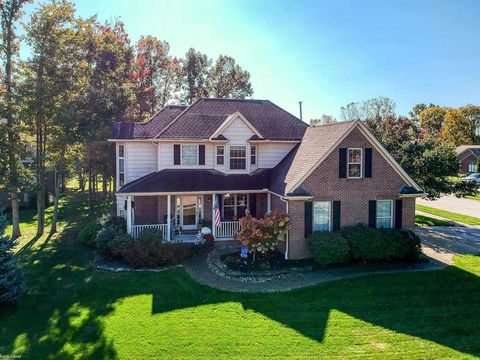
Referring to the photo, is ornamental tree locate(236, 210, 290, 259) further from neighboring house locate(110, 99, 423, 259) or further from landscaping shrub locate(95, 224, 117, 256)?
landscaping shrub locate(95, 224, 117, 256)

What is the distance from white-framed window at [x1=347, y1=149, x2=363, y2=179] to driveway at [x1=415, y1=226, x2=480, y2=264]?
577 cm

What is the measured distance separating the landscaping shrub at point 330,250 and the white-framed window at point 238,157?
7137mm

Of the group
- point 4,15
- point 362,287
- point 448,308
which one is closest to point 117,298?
point 362,287

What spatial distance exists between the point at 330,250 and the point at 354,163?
4681 millimetres

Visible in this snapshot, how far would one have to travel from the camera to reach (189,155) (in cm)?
2127

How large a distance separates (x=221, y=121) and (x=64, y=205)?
21.7 meters

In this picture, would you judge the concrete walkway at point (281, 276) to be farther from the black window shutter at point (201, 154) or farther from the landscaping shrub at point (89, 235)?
the landscaping shrub at point (89, 235)

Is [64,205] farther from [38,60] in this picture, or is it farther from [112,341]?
[112,341]

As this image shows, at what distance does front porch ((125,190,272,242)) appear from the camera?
20.3m

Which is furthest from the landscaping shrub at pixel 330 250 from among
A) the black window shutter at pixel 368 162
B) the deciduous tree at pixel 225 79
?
the deciduous tree at pixel 225 79

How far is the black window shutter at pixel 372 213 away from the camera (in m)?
18.1

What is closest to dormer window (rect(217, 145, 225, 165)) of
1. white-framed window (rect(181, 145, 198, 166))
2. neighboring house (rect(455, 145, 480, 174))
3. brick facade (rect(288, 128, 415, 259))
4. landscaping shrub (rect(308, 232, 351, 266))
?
white-framed window (rect(181, 145, 198, 166))

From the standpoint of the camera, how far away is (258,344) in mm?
10141

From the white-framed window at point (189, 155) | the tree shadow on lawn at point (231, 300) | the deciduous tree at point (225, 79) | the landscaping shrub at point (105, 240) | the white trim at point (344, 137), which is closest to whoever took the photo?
the tree shadow on lawn at point (231, 300)
